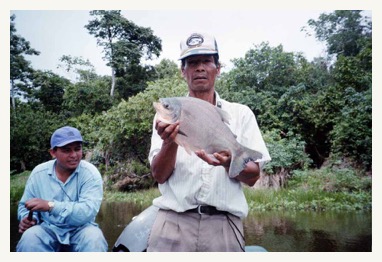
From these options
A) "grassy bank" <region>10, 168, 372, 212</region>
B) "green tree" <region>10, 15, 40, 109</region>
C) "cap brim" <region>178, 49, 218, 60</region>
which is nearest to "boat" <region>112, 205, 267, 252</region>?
"cap brim" <region>178, 49, 218, 60</region>

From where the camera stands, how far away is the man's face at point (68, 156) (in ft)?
7.63

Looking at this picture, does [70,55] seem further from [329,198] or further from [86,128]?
[329,198]

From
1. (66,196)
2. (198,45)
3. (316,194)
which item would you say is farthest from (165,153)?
(316,194)

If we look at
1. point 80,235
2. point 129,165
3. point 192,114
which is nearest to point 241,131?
point 192,114

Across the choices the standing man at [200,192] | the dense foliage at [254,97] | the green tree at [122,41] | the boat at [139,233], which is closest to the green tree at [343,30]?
the dense foliage at [254,97]

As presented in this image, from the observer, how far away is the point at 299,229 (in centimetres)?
471

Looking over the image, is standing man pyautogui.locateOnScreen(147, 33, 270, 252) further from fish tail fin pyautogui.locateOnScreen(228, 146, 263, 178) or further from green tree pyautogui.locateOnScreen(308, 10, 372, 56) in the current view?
green tree pyautogui.locateOnScreen(308, 10, 372, 56)

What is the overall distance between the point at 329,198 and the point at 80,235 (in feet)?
14.9

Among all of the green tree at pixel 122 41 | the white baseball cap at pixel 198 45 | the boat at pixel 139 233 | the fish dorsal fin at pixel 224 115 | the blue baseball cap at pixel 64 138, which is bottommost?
the boat at pixel 139 233

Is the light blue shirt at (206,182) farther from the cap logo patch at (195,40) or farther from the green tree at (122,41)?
the green tree at (122,41)

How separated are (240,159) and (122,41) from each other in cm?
268

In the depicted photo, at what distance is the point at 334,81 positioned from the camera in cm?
427

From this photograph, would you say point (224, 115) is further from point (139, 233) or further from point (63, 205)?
point (63, 205)

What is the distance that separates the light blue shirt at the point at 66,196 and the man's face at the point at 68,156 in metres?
0.04
